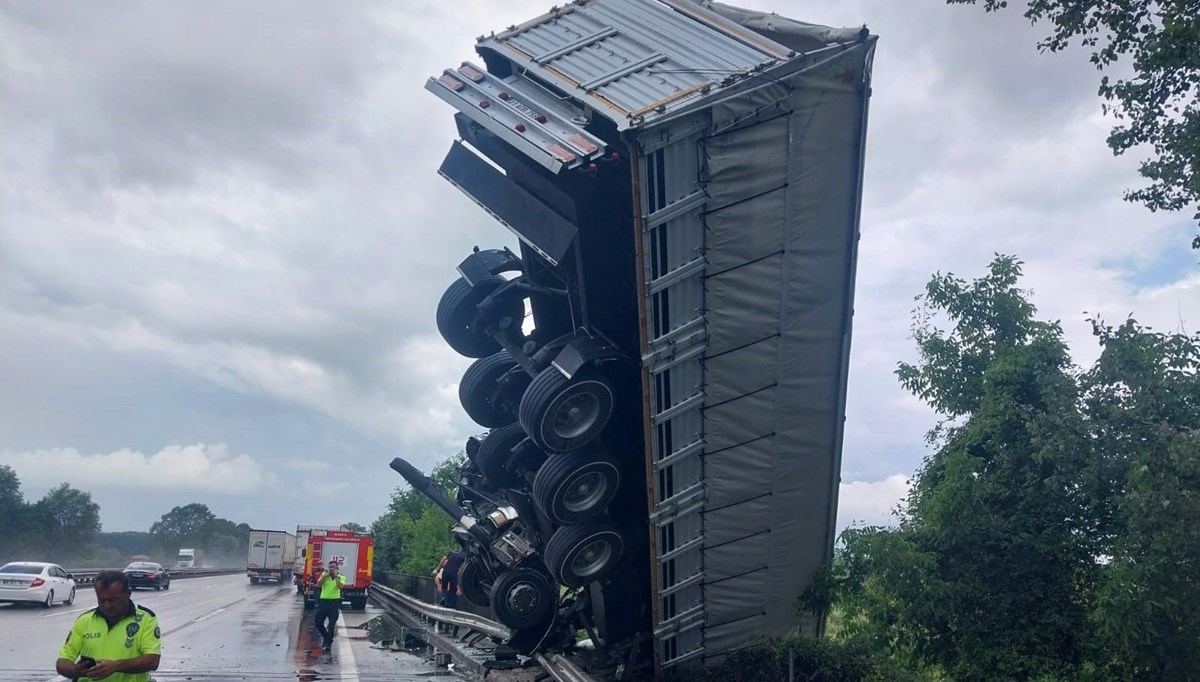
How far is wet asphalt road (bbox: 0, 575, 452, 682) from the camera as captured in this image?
40.4 feet

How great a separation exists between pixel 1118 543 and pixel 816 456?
2.58 m

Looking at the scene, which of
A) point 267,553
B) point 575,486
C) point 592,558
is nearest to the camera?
point 575,486

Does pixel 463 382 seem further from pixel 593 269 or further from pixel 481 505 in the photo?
pixel 593 269

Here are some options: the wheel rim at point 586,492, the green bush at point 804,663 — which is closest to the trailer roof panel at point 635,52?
the wheel rim at point 586,492

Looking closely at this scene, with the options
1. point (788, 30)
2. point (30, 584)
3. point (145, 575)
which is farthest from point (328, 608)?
point (145, 575)

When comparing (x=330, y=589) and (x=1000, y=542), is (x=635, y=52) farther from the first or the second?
(x=330, y=589)

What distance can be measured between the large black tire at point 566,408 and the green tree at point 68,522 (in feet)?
259

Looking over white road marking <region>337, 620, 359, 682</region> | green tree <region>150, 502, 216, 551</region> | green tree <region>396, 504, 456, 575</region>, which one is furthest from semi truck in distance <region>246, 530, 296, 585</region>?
green tree <region>150, 502, 216, 551</region>

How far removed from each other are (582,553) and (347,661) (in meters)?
7.02

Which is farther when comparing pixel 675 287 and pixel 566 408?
pixel 566 408

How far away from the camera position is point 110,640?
514 cm

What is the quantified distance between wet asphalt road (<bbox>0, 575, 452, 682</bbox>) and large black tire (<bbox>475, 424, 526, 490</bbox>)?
3.39 m

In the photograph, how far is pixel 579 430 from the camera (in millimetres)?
8844

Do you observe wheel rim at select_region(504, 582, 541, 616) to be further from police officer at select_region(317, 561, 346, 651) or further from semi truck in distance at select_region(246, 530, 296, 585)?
semi truck in distance at select_region(246, 530, 296, 585)
